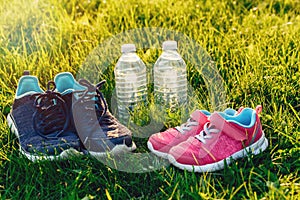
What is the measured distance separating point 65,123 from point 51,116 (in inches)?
3.8

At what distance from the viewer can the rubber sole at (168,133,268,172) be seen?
8.86ft

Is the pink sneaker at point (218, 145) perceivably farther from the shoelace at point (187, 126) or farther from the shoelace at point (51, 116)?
the shoelace at point (51, 116)

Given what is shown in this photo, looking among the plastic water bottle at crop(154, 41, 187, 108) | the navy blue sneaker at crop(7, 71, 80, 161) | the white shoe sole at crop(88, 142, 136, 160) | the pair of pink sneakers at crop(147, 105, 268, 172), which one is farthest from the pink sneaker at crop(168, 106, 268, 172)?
the plastic water bottle at crop(154, 41, 187, 108)

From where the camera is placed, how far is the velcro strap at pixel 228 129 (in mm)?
2734

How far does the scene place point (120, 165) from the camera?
9.15 feet

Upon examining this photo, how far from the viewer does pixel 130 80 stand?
3.55 metres

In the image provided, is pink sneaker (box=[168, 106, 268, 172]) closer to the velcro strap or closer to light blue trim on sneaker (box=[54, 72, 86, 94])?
the velcro strap

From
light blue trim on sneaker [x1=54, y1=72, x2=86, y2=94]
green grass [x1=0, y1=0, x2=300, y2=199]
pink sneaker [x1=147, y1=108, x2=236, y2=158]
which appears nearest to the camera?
green grass [x1=0, y1=0, x2=300, y2=199]

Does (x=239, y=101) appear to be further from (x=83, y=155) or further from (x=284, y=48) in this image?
(x=83, y=155)

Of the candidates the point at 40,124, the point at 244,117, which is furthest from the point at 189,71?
the point at 40,124

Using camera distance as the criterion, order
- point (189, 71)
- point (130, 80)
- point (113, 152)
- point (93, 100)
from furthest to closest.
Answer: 1. point (189, 71)
2. point (130, 80)
3. point (93, 100)
4. point (113, 152)

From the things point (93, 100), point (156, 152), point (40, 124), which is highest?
point (93, 100)

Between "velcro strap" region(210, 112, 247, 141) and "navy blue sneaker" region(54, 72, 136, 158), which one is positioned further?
"navy blue sneaker" region(54, 72, 136, 158)

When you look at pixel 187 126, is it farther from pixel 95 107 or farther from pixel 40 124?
pixel 40 124
